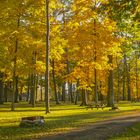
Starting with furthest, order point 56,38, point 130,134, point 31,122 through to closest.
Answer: point 56,38 < point 31,122 < point 130,134

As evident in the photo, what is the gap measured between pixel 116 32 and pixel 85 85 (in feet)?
23.4

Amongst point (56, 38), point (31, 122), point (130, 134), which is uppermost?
point (56, 38)

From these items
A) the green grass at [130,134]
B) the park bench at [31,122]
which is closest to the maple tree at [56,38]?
the park bench at [31,122]

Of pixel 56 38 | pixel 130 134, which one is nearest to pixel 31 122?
pixel 130 134

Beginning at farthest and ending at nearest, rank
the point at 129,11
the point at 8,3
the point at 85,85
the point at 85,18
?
the point at 85,85, the point at 85,18, the point at 8,3, the point at 129,11

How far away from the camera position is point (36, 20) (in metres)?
36.5

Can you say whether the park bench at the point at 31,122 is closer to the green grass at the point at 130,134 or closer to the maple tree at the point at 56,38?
the green grass at the point at 130,134

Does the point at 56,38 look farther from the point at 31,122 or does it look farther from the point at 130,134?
the point at 130,134

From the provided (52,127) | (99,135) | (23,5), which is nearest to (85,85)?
(23,5)

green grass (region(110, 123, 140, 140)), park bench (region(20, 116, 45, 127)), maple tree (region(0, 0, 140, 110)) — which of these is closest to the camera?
green grass (region(110, 123, 140, 140))

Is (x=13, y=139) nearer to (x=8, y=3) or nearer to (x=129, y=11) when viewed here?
(x=129, y=11)

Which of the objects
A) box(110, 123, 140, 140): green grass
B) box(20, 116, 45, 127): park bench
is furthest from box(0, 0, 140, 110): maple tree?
box(110, 123, 140, 140): green grass

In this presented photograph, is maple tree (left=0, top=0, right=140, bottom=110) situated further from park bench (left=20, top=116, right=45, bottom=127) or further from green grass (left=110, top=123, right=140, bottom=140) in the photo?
green grass (left=110, top=123, right=140, bottom=140)

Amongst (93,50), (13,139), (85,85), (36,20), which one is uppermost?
(36,20)
